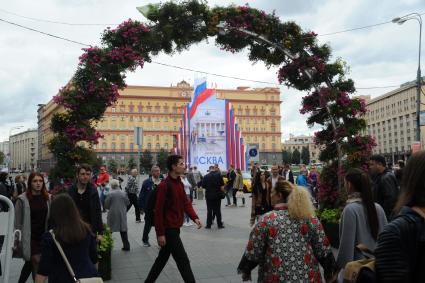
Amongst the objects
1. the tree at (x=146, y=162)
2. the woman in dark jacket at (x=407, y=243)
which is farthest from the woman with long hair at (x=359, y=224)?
the tree at (x=146, y=162)

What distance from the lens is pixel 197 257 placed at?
344 inches

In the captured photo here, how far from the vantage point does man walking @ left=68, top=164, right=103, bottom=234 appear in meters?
6.07

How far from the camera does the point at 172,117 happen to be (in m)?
117

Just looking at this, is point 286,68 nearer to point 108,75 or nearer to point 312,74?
point 312,74

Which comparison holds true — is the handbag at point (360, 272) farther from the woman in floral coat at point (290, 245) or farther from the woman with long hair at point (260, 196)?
the woman with long hair at point (260, 196)

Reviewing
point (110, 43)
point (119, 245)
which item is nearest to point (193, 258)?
point (119, 245)

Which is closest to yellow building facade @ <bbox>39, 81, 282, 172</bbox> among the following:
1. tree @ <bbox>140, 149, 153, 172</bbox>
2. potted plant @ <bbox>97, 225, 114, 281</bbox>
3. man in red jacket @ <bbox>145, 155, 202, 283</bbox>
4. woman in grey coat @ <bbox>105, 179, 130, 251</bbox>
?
tree @ <bbox>140, 149, 153, 172</bbox>

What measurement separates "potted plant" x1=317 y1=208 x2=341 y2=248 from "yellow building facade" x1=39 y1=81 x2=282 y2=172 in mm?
100580

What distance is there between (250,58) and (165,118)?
10621 centimetres

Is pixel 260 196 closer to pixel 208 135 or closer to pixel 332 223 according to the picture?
pixel 332 223

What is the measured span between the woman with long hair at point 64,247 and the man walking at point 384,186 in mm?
4700

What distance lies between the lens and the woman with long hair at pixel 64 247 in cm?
348

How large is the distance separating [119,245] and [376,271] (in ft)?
30.5

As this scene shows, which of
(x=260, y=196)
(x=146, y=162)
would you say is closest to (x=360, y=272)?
(x=260, y=196)
